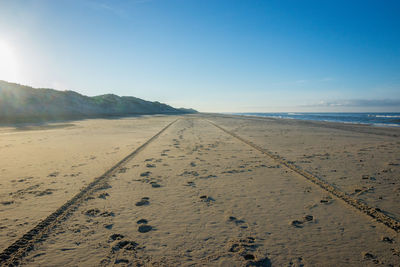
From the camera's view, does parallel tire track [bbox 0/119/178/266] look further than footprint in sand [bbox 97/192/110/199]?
No

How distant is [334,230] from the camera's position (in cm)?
330

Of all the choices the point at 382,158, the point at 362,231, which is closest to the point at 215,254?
the point at 362,231

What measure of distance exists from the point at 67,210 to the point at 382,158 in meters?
10.2

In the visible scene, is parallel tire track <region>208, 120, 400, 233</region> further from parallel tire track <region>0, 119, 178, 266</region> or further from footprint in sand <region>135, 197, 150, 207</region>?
parallel tire track <region>0, 119, 178, 266</region>

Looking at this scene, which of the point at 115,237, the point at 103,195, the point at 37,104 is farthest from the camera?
the point at 37,104

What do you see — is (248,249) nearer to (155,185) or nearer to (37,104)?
(155,185)

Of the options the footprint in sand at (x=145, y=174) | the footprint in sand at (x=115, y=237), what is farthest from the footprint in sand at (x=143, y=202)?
the footprint in sand at (x=145, y=174)

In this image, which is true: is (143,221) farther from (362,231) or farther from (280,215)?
(362,231)

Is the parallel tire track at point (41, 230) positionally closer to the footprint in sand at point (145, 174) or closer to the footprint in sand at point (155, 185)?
the footprint in sand at point (145, 174)

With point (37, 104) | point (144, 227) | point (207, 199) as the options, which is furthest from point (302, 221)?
point (37, 104)

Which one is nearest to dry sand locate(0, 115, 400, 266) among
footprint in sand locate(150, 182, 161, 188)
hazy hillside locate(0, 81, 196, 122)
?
footprint in sand locate(150, 182, 161, 188)

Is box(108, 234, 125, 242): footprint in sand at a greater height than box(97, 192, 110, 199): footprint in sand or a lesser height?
lesser

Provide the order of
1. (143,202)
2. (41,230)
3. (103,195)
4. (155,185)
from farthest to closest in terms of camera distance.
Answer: (155,185)
(103,195)
(143,202)
(41,230)

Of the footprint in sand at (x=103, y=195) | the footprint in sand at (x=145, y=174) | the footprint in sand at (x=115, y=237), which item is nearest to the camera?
the footprint in sand at (x=115, y=237)
